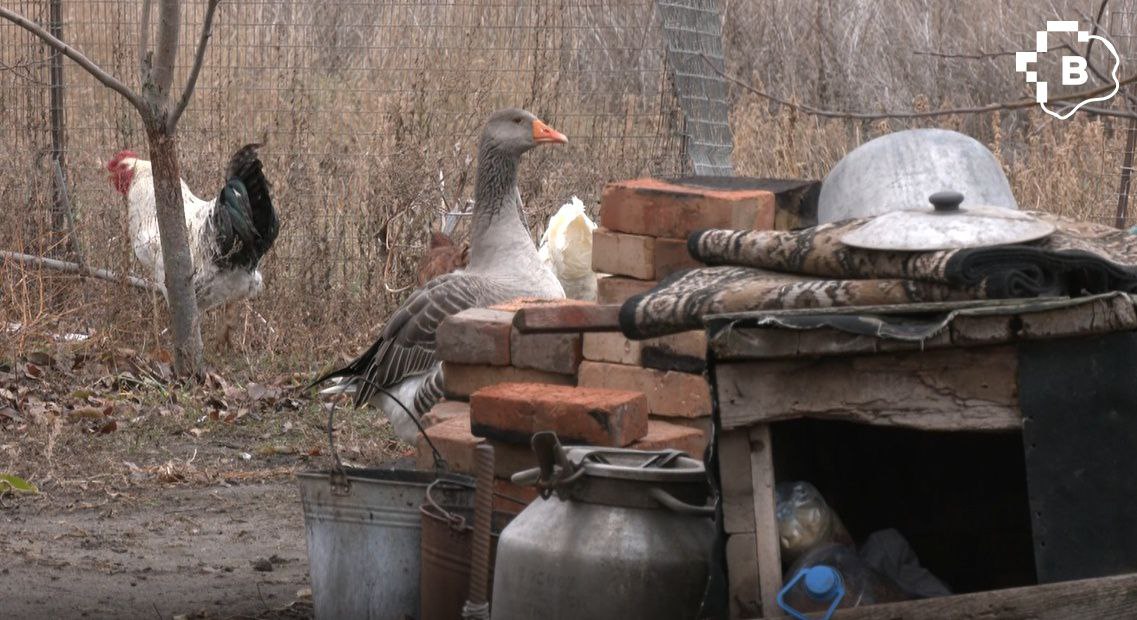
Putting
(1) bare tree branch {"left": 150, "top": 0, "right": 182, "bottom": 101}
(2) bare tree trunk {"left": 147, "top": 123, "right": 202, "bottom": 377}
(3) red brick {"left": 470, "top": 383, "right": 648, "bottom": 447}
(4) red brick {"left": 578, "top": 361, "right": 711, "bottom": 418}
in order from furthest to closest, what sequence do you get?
(2) bare tree trunk {"left": 147, "top": 123, "right": 202, "bottom": 377} < (1) bare tree branch {"left": 150, "top": 0, "right": 182, "bottom": 101} < (4) red brick {"left": 578, "top": 361, "right": 711, "bottom": 418} < (3) red brick {"left": 470, "top": 383, "right": 648, "bottom": 447}

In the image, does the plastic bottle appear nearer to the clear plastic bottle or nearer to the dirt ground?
the clear plastic bottle

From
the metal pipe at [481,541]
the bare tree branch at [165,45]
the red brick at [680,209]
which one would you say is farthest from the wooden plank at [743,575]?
the bare tree branch at [165,45]

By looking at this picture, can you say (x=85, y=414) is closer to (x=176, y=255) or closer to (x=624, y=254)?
(x=176, y=255)

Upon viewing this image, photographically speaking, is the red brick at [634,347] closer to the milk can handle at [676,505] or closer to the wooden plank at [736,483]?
the milk can handle at [676,505]

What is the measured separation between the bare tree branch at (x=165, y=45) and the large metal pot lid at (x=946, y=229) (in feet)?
15.1

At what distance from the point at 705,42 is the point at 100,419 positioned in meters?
4.54

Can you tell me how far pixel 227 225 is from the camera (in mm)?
8867

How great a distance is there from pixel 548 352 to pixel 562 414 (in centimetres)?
89

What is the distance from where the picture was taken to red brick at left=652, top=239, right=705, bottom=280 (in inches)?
178

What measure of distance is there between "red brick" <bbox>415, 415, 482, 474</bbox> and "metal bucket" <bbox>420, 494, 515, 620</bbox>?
0.49 metres

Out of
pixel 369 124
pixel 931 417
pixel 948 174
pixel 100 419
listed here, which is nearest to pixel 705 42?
pixel 369 124

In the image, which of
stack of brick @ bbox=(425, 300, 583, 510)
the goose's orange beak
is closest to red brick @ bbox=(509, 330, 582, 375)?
stack of brick @ bbox=(425, 300, 583, 510)

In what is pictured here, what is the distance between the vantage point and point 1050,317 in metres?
2.66

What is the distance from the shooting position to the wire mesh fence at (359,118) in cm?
902
